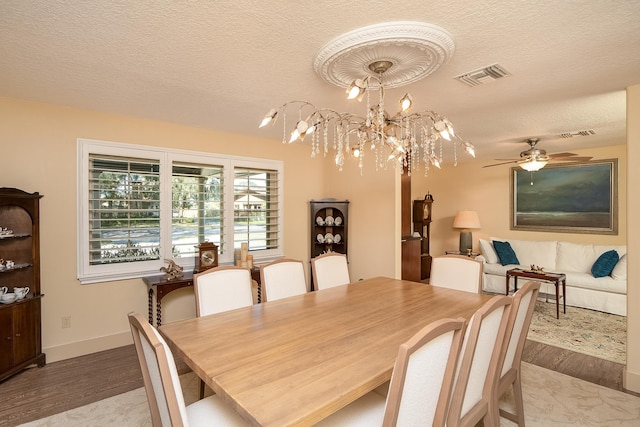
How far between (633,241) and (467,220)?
145 inches

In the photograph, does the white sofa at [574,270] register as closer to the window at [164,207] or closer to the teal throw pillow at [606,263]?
the teal throw pillow at [606,263]

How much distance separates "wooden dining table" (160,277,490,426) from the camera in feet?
3.62

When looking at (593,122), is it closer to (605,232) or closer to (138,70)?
(605,232)

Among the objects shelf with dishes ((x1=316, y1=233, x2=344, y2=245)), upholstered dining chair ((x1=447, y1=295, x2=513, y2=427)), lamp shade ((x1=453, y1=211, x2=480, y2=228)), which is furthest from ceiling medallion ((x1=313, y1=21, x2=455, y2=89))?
lamp shade ((x1=453, y1=211, x2=480, y2=228))

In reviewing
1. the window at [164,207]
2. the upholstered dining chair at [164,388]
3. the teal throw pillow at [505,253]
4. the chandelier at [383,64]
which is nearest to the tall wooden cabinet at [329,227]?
the window at [164,207]

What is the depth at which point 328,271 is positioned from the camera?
9.86ft

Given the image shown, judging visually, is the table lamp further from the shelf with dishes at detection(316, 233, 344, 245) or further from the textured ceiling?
the textured ceiling

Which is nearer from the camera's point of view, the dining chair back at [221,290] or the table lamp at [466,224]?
the dining chair back at [221,290]

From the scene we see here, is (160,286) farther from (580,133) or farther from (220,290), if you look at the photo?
(580,133)

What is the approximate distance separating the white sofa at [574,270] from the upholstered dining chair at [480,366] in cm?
401

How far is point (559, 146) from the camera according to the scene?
492cm

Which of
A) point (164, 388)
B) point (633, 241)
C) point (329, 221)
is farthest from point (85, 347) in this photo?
point (633, 241)

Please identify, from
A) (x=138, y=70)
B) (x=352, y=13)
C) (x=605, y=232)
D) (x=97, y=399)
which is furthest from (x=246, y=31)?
(x=605, y=232)

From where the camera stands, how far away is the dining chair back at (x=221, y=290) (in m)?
2.19
